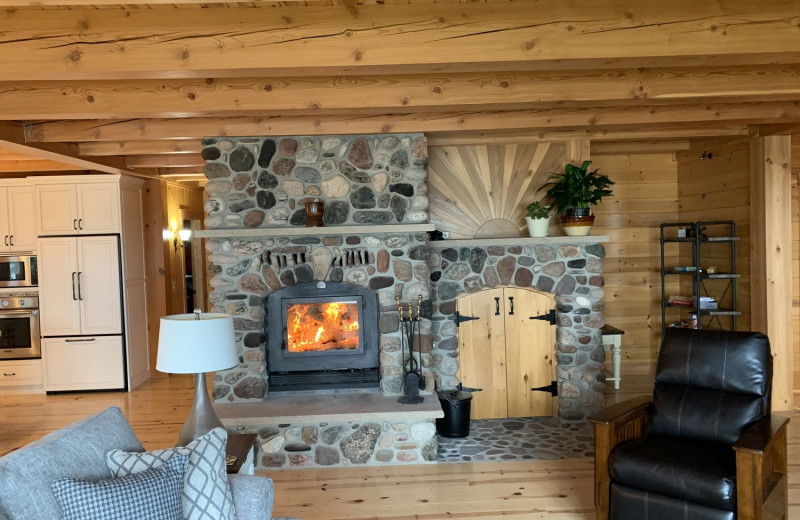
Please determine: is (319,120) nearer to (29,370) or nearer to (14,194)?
(14,194)

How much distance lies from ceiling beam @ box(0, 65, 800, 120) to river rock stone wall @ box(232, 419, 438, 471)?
7.12 ft

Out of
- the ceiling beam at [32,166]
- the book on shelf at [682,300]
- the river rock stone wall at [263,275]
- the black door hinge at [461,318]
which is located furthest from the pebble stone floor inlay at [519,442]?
the ceiling beam at [32,166]

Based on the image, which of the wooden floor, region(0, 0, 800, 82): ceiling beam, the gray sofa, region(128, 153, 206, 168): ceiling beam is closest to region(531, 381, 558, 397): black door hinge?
the wooden floor

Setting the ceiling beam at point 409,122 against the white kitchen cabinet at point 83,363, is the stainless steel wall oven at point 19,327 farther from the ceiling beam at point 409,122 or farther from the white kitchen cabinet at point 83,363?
the ceiling beam at point 409,122

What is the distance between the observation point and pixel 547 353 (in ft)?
17.1

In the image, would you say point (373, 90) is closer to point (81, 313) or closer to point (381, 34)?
point (381, 34)

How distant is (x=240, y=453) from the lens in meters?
2.82

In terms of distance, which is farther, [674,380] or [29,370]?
[29,370]

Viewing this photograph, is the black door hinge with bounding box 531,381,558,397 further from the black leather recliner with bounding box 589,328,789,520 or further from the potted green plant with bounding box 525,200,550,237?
the black leather recliner with bounding box 589,328,789,520

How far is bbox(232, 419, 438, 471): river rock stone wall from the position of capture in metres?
4.31

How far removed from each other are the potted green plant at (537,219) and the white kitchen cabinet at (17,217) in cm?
509

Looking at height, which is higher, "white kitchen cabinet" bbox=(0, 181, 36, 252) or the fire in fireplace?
"white kitchen cabinet" bbox=(0, 181, 36, 252)

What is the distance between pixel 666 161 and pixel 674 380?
360 cm

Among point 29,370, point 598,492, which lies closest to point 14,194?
point 29,370
